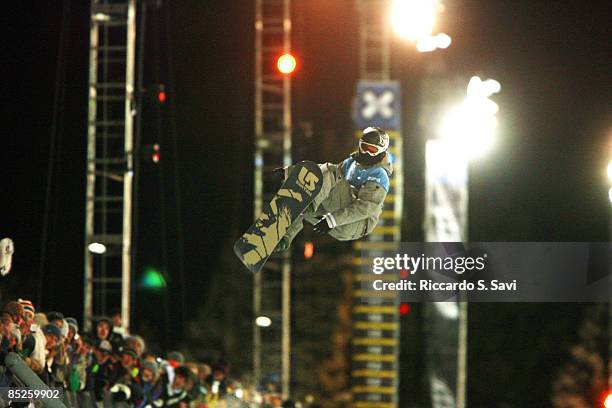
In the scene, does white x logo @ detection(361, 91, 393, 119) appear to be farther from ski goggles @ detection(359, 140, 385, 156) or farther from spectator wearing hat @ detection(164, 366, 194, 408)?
ski goggles @ detection(359, 140, 385, 156)

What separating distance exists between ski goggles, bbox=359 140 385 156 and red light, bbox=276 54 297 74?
2.68m

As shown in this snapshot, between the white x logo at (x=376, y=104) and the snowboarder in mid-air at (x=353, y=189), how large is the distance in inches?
313

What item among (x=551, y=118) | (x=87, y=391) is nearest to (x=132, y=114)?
(x=87, y=391)

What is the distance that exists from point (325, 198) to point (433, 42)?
590 centimetres

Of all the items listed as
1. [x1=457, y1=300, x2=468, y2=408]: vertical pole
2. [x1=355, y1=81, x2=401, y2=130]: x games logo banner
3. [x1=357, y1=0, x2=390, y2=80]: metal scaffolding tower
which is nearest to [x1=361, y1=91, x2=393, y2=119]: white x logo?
[x1=355, y1=81, x2=401, y2=130]: x games logo banner

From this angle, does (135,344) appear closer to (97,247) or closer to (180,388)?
(180,388)

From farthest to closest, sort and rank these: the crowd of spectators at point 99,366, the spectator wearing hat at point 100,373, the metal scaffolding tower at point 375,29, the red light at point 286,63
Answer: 1. the metal scaffolding tower at point 375,29
2. the red light at point 286,63
3. the spectator wearing hat at point 100,373
4. the crowd of spectators at point 99,366

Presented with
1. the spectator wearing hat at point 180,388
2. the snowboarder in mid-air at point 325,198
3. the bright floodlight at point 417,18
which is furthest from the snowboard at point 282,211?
the bright floodlight at point 417,18

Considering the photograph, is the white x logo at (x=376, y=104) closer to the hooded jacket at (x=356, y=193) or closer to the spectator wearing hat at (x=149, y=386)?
the spectator wearing hat at (x=149, y=386)

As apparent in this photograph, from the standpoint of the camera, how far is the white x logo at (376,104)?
1785 centimetres

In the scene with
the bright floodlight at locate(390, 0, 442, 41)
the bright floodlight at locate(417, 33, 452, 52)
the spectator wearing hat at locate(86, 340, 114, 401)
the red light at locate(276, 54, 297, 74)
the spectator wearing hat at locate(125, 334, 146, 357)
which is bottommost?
the spectator wearing hat at locate(86, 340, 114, 401)

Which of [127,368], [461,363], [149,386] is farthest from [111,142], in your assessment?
[461,363]

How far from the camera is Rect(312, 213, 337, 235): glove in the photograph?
32.4 ft

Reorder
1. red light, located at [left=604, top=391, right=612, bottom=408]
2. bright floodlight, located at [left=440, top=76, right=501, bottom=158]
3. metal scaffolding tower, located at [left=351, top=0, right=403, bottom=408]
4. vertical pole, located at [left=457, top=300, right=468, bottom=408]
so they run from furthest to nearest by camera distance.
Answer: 1. vertical pole, located at [left=457, top=300, right=468, bottom=408]
2. metal scaffolding tower, located at [left=351, top=0, right=403, bottom=408]
3. bright floodlight, located at [left=440, top=76, right=501, bottom=158]
4. red light, located at [left=604, top=391, right=612, bottom=408]
